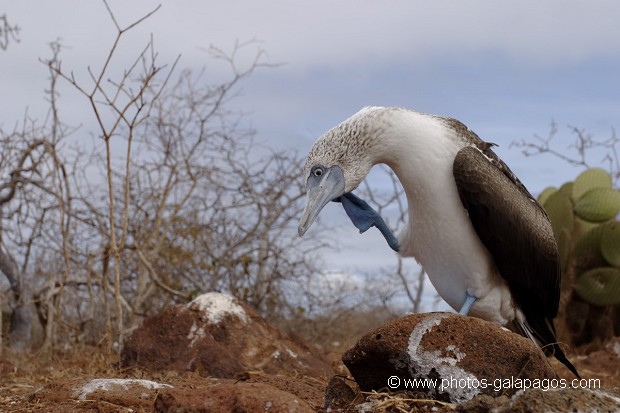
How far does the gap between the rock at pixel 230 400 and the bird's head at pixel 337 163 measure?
1.10 m

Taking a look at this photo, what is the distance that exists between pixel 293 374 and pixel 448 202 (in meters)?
2.12

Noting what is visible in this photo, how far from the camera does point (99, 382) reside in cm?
430

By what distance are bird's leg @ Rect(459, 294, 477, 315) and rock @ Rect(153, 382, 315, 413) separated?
1380 millimetres

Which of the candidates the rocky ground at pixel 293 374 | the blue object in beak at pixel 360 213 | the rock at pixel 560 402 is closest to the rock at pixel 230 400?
the rocky ground at pixel 293 374

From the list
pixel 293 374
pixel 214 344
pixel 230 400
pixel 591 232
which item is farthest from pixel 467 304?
pixel 591 232

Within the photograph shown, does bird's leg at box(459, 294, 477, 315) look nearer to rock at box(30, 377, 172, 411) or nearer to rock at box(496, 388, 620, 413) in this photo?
rock at box(496, 388, 620, 413)

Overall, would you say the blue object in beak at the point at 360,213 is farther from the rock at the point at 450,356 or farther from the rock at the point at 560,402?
the rock at the point at 560,402

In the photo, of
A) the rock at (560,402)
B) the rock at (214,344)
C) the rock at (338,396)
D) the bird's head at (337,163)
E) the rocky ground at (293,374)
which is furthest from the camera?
the rock at (214,344)

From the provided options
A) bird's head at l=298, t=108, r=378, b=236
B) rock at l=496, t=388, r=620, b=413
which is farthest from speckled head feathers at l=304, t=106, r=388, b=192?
rock at l=496, t=388, r=620, b=413

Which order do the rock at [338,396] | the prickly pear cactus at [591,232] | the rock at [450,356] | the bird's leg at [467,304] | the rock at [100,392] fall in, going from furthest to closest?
the prickly pear cactus at [591,232]
the bird's leg at [467,304]
the rock at [100,392]
the rock at [338,396]
the rock at [450,356]

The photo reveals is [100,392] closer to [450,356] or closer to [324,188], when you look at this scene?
[324,188]

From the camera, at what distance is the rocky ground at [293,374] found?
129 inches

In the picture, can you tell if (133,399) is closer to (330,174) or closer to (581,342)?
(330,174)

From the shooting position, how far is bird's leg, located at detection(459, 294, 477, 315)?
4.39m
